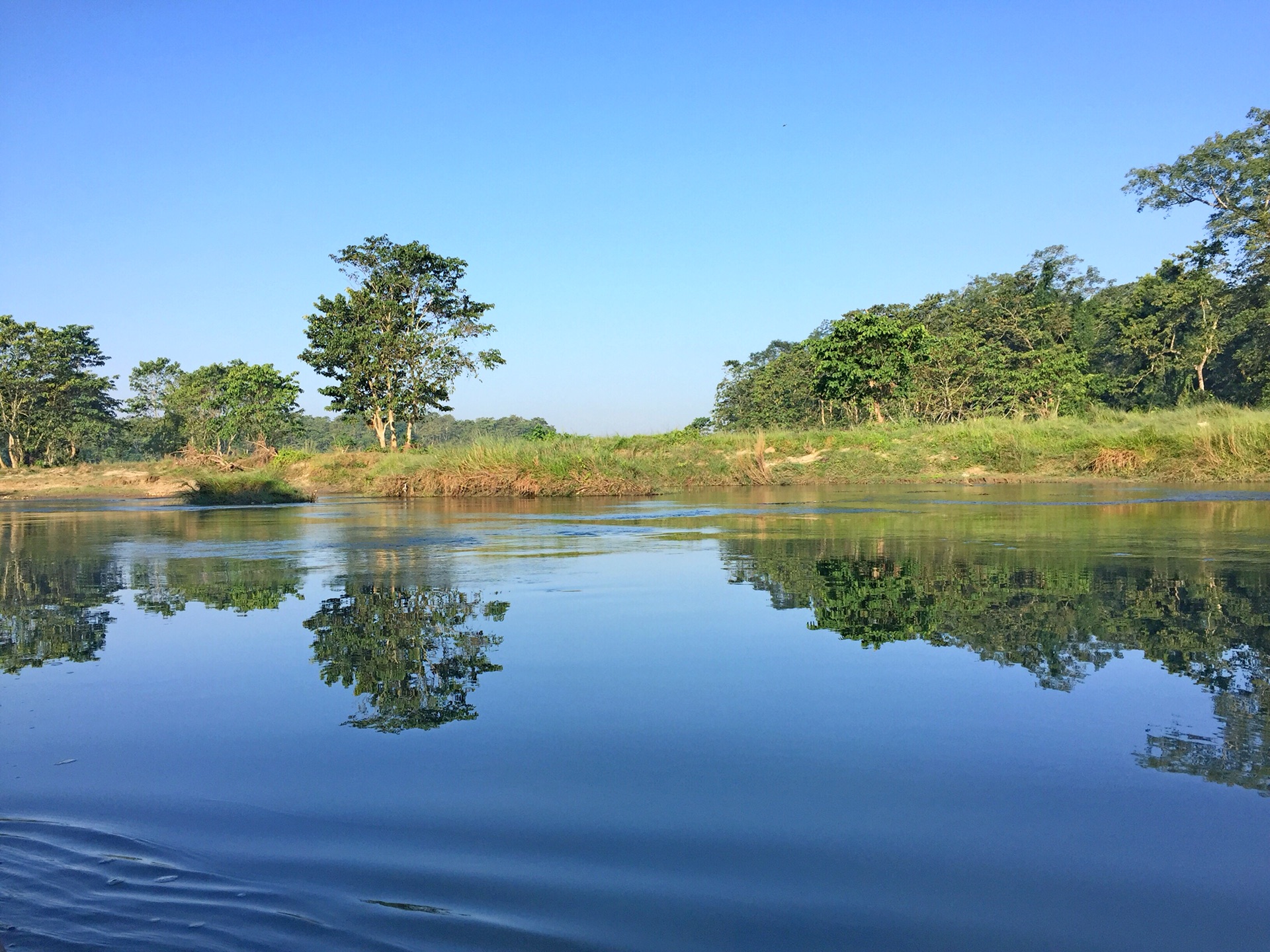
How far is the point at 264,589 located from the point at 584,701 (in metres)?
4.58

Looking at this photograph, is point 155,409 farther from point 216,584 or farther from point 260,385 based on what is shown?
point 216,584

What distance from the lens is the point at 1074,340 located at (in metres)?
51.6

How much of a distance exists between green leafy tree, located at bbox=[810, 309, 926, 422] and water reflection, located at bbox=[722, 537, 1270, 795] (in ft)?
95.0

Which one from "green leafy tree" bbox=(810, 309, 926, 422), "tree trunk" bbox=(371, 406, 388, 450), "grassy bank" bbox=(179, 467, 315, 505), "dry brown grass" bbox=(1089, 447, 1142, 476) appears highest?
"green leafy tree" bbox=(810, 309, 926, 422)

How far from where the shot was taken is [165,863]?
2.65 meters

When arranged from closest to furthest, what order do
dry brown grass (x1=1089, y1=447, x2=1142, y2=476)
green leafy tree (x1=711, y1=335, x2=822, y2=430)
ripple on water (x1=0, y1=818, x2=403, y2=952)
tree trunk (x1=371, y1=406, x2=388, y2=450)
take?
1. ripple on water (x1=0, y1=818, x2=403, y2=952)
2. dry brown grass (x1=1089, y1=447, x2=1142, y2=476)
3. tree trunk (x1=371, y1=406, x2=388, y2=450)
4. green leafy tree (x1=711, y1=335, x2=822, y2=430)

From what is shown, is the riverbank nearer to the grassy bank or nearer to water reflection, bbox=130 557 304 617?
the grassy bank

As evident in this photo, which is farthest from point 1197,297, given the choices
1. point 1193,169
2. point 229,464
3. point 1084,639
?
point 1084,639

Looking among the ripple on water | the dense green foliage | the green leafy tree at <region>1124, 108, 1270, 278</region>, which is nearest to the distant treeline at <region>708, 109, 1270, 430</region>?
the green leafy tree at <region>1124, 108, 1270, 278</region>

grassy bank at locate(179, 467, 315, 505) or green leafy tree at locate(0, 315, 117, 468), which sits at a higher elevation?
green leafy tree at locate(0, 315, 117, 468)

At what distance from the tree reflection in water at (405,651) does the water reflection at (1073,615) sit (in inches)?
86.1

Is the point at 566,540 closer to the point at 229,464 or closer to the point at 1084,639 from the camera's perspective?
the point at 1084,639

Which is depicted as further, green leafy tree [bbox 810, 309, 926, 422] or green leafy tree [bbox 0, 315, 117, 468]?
green leafy tree [bbox 0, 315, 117, 468]

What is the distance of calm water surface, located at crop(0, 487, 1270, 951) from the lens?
7.66 ft
